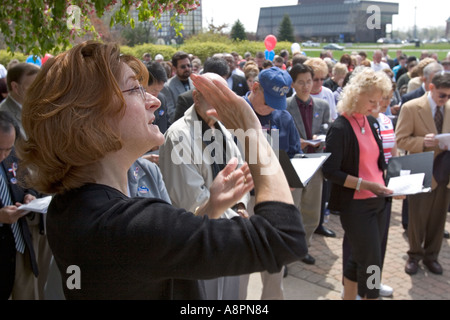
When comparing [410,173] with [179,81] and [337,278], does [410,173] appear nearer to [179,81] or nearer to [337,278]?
[337,278]

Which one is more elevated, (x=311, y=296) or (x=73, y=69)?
(x=73, y=69)

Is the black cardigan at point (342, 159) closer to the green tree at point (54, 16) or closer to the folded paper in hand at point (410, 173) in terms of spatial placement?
the folded paper in hand at point (410, 173)

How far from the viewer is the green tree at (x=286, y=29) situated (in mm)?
37656

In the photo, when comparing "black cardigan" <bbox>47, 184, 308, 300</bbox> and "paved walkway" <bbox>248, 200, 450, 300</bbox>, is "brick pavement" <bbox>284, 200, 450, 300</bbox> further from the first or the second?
"black cardigan" <bbox>47, 184, 308, 300</bbox>

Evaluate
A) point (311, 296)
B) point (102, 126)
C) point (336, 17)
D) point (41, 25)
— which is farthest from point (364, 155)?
point (336, 17)

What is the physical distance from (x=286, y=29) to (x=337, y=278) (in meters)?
35.1

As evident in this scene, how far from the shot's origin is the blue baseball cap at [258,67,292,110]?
4121 millimetres

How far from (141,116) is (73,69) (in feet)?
0.84

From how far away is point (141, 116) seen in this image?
1.49 m

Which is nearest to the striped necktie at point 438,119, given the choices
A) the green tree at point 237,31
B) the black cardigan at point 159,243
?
the black cardigan at point 159,243

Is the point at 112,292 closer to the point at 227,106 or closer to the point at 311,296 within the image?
the point at 227,106

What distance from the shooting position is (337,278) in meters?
5.07

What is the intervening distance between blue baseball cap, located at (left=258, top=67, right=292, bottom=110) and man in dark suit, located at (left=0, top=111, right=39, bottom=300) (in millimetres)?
2175

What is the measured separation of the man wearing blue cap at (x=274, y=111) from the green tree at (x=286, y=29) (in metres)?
34.6
